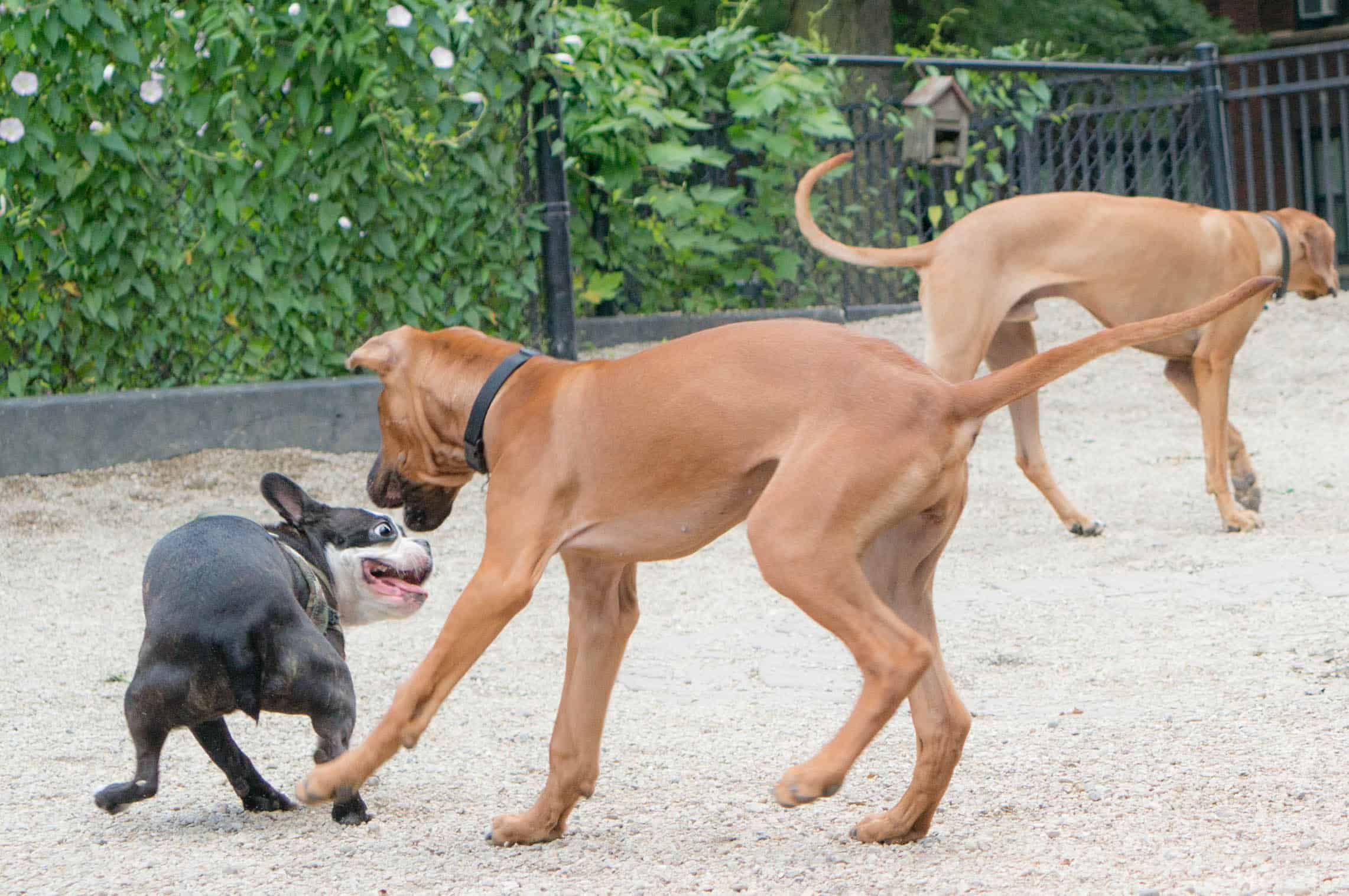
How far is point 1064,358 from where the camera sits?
9.51 ft

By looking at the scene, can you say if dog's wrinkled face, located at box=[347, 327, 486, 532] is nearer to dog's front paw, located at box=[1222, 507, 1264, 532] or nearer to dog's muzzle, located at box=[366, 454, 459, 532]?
dog's muzzle, located at box=[366, 454, 459, 532]

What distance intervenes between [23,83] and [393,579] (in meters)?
4.64

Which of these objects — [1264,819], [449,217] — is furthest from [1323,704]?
[449,217]

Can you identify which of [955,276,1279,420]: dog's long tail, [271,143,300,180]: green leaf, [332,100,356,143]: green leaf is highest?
[332,100,356,143]: green leaf

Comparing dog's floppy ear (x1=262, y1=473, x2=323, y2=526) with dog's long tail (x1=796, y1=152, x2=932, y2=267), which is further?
dog's long tail (x1=796, y1=152, x2=932, y2=267)

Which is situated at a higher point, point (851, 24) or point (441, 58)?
point (851, 24)

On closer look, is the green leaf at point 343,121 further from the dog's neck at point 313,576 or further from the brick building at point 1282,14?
the brick building at point 1282,14

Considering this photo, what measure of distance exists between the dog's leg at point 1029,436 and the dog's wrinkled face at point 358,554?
3.56 meters

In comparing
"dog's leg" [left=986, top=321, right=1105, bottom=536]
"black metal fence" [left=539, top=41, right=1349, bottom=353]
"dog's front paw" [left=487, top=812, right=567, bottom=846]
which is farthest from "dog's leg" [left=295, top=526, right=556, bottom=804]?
"black metal fence" [left=539, top=41, right=1349, bottom=353]

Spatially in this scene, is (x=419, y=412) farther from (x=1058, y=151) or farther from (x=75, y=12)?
(x=1058, y=151)

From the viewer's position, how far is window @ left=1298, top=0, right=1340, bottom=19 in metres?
22.7

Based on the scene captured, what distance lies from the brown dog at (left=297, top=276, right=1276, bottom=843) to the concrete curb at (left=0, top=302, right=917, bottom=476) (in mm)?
4706

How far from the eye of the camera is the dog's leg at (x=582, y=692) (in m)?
3.25

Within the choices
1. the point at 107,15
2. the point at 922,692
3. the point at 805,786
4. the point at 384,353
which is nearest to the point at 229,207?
the point at 107,15
